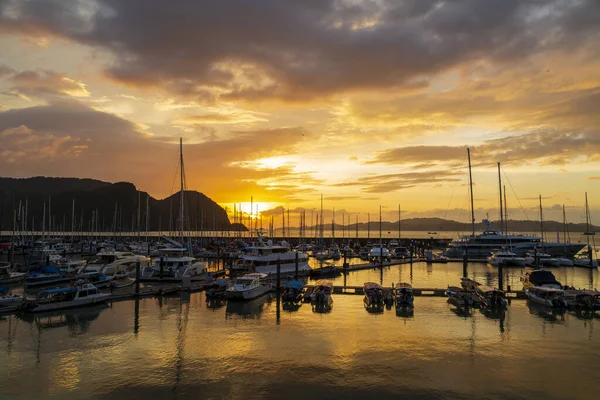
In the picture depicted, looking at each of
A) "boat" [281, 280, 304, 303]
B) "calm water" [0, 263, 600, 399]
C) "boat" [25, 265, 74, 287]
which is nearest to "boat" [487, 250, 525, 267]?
"calm water" [0, 263, 600, 399]

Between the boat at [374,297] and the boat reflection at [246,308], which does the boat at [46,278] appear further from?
the boat at [374,297]

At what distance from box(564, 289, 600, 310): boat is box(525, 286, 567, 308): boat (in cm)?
68

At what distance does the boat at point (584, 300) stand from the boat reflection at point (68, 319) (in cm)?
4232

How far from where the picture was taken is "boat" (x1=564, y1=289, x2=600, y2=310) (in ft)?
125

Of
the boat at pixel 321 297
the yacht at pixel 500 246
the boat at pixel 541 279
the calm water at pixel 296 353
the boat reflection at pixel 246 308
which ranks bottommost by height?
the calm water at pixel 296 353

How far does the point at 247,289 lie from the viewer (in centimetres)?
4191

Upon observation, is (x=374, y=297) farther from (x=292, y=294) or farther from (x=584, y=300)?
(x=584, y=300)

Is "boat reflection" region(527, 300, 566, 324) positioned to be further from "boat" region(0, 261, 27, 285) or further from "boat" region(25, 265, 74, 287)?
"boat" region(0, 261, 27, 285)

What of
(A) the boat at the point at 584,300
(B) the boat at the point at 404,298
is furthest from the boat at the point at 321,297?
(A) the boat at the point at 584,300

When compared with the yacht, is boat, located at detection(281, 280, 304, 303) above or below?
below

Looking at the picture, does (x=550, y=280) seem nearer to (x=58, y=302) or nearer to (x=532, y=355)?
(x=532, y=355)

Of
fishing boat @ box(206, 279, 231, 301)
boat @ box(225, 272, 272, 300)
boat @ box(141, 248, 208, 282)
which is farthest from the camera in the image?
boat @ box(141, 248, 208, 282)

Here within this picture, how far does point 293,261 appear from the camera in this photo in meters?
62.5

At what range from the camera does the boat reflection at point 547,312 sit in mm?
35219
